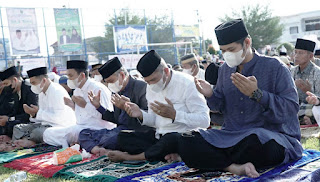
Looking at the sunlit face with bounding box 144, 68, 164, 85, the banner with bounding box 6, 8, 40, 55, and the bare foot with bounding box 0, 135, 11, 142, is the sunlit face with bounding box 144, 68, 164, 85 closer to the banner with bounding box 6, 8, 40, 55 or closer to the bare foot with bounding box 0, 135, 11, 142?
the bare foot with bounding box 0, 135, 11, 142

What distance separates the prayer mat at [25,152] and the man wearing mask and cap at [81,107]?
0.48 ft

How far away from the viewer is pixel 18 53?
16109 mm

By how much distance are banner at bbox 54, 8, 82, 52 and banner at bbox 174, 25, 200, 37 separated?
676 cm

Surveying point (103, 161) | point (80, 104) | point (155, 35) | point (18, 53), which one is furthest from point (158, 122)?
point (155, 35)

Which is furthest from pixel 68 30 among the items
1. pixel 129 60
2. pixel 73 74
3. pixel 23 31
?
pixel 73 74

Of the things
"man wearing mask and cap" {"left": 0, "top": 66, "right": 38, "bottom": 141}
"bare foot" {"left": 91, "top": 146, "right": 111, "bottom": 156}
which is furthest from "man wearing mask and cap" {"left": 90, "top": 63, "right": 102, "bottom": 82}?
"bare foot" {"left": 91, "top": 146, "right": 111, "bottom": 156}

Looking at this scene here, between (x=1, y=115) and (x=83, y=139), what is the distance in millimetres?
2606

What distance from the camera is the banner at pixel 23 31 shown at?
15.7 m

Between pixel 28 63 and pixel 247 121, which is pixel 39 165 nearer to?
pixel 247 121

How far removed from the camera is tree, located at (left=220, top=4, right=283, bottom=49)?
36.8 meters

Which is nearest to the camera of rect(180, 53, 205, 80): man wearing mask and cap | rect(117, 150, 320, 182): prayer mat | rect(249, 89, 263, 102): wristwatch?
rect(249, 89, 263, 102): wristwatch

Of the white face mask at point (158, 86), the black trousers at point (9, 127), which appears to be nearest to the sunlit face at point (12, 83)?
the black trousers at point (9, 127)

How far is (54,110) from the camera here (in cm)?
608

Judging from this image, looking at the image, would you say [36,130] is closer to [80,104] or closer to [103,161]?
[80,104]
